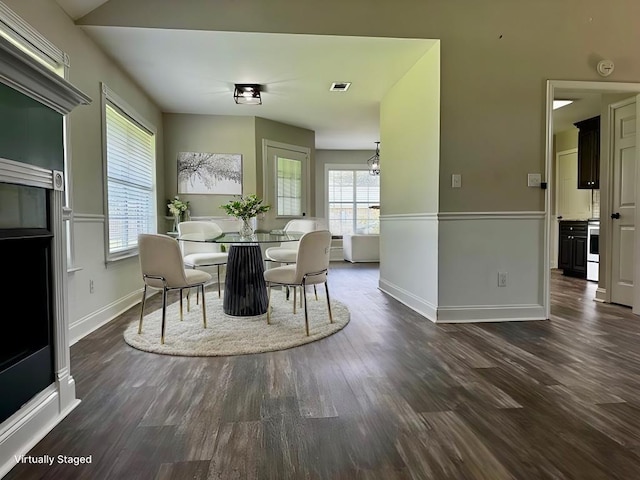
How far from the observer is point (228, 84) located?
4.09 meters

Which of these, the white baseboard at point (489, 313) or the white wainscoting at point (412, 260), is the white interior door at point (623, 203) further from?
the white wainscoting at point (412, 260)

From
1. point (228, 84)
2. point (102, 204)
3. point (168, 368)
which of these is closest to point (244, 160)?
point (228, 84)

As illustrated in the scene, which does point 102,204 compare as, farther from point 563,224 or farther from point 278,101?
point 563,224

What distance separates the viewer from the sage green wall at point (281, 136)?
5453 millimetres

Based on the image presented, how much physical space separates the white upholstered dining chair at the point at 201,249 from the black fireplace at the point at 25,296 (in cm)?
188

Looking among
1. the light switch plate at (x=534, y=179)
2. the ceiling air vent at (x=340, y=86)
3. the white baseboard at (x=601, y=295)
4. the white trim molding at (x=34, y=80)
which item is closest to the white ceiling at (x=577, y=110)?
the light switch plate at (x=534, y=179)

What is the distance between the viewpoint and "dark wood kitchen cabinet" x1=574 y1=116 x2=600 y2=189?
5.29m

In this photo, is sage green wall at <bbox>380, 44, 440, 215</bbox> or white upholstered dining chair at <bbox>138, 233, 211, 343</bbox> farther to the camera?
sage green wall at <bbox>380, 44, 440, 215</bbox>

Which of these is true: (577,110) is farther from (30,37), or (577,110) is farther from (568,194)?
(30,37)

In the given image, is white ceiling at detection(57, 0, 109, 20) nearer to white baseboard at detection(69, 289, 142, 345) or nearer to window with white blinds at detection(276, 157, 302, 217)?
white baseboard at detection(69, 289, 142, 345)

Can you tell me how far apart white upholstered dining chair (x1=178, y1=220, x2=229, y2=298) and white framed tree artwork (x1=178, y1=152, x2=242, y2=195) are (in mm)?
988

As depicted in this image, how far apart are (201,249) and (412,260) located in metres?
2.54

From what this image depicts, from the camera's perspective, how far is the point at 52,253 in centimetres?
158

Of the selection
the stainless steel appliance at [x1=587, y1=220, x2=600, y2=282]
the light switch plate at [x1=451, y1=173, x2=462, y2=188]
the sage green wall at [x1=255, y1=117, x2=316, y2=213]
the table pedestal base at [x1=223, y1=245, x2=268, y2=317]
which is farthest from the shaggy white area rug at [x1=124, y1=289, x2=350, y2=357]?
the stainless steel appliance at [x1=587, y1=220, x2=600, y2=282]
